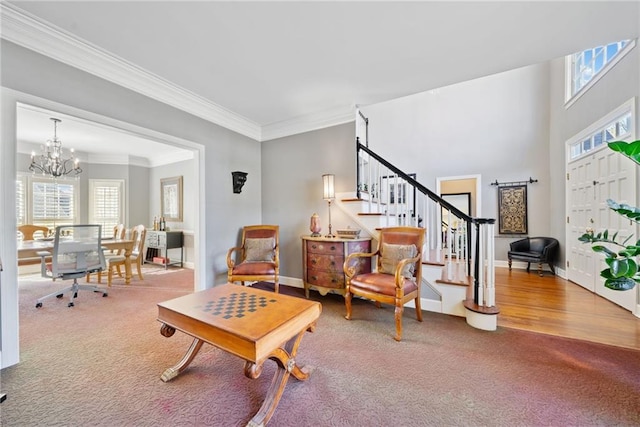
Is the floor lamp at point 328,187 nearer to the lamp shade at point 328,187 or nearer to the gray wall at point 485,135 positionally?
the lamp shade at point 328,187

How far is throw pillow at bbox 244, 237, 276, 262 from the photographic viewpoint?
3.53 metres

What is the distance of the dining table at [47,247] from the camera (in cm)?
319

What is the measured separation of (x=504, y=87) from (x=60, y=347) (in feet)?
26.7

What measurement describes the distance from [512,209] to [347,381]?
219 inches

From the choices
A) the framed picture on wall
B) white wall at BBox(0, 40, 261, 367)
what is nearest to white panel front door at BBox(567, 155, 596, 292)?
white wall at BBox(0, 40, 261, 367)

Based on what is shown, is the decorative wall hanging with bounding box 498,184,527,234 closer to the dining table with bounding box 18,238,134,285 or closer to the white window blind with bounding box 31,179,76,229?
the dining table with bounding box 18,238,134,285

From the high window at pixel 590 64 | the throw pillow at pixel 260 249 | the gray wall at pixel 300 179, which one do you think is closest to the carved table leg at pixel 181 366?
the throw pillow at pixel 260 249

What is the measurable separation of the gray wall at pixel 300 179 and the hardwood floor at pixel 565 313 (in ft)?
7.68

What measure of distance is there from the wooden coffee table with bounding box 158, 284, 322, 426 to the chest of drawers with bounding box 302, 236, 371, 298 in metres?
1.35

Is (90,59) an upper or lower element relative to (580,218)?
upper

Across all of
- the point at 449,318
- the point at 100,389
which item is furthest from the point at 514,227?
the point at 100,389

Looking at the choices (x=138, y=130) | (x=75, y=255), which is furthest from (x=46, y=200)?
(x=138, y=130)

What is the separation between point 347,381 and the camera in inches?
65.6

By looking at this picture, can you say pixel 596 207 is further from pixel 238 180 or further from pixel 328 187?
pixel 238 180
